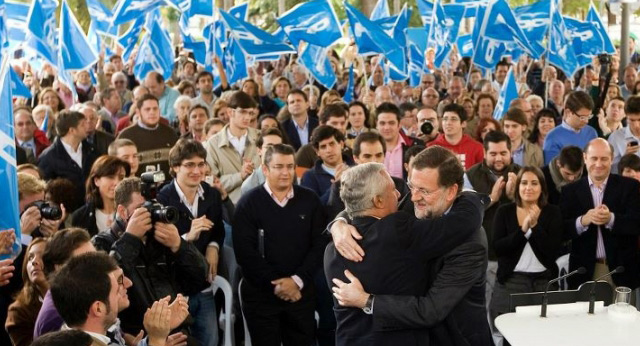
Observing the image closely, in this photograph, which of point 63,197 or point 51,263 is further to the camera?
point 63,197

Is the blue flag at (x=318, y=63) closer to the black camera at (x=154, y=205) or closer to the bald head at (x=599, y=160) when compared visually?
the bald head at (x=599, y=160)

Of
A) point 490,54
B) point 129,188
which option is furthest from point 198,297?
point 490,54

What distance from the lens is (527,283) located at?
7148 millimetres

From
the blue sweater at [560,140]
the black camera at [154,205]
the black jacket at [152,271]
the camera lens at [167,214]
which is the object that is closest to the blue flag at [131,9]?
the blue sweater at [560,140]

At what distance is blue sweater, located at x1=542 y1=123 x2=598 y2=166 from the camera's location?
9586 mm

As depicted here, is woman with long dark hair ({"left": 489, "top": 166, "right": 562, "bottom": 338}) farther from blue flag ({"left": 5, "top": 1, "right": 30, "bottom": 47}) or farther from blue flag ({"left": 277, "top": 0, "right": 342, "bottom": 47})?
blue flag ({"left": 5, "top": 1, "right": 30, "bottom": 47})

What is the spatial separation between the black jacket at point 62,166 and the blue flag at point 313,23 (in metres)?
5.16

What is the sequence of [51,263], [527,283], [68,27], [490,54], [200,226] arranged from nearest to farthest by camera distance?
1. [51,263]
2. [200,226]
3. [527,283]
4. [68,27]
5. [490,54]

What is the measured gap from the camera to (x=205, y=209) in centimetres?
706

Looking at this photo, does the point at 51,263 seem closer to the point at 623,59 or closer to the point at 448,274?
the point at 448,274

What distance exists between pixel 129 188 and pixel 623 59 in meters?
15.6

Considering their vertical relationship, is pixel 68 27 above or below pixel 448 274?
above

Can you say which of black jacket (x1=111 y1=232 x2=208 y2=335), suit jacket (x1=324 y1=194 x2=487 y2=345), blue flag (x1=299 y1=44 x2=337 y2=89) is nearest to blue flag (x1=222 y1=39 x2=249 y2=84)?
blue flag (x1=299 y1=44 x2=337 y2=89)

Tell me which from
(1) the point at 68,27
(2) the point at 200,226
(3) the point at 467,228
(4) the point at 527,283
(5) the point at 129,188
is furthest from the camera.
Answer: (1) the point at 68,27
